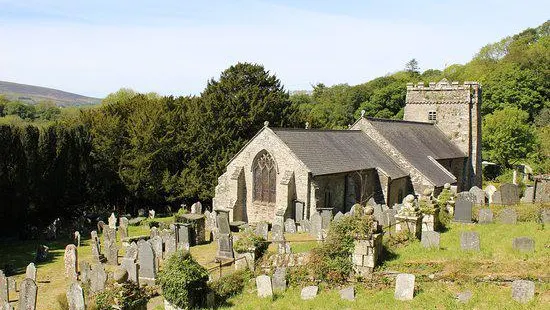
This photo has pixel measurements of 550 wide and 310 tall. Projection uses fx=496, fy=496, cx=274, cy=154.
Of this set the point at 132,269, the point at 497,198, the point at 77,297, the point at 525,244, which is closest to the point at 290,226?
the point at 132,269

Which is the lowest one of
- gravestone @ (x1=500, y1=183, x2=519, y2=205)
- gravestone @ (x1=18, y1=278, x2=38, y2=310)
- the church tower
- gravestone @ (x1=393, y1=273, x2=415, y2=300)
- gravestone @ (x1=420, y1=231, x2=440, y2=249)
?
gravestone @ (x1=18, y1=278, x2=38, y2=310)

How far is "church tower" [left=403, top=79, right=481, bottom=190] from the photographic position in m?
41.2

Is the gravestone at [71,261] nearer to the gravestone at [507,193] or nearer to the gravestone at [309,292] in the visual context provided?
the gravestone at [309,292]

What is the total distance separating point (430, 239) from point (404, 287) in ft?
14.2

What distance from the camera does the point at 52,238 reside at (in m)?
30.1

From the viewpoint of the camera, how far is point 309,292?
572 inches

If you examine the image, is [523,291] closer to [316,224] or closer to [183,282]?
[183,282]

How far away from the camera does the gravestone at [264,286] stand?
14938 mm

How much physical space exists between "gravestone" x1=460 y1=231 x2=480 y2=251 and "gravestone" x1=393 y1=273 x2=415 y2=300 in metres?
4.14

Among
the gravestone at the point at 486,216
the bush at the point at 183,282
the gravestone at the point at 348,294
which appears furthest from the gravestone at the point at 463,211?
the bush at the point at 183,282

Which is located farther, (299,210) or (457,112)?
(457,112)

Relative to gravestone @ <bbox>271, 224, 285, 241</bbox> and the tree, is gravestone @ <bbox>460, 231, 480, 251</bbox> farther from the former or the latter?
the tree

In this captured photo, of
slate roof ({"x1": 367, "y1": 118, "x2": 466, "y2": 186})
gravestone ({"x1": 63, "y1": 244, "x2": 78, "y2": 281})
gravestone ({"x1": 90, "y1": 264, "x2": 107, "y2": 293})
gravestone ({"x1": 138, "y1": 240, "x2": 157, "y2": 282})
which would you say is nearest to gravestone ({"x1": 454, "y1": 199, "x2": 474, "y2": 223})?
slate roof ({"x1": 367, "y1": 118, "x2": 466, "y2": 186})

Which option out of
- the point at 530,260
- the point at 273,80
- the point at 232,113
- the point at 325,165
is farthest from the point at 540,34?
the point at 530,260
